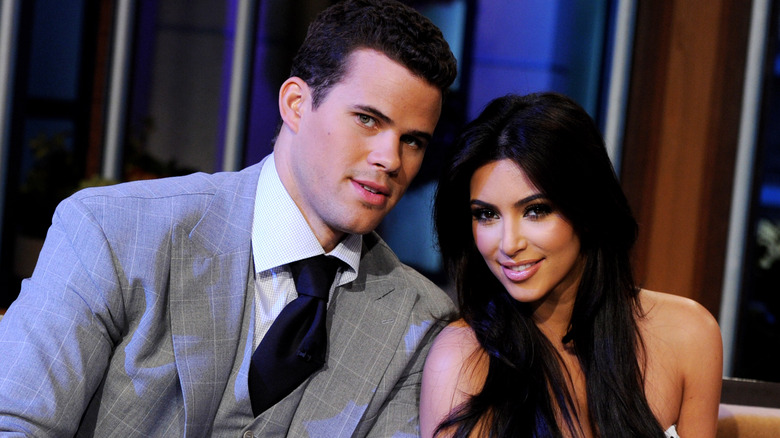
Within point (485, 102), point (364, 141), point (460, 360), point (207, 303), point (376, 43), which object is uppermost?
point (485, 102)

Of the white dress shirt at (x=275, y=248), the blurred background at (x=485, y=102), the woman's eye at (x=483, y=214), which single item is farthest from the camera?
the blurred background at (x=485, y=102)

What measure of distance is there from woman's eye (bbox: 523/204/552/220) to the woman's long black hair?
27mm

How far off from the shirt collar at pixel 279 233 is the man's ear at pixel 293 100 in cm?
12

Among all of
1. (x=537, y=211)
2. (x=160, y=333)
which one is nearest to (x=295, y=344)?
(x=160, y=333)

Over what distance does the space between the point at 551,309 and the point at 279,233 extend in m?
0.70

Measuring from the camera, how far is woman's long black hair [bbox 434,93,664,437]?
5.81 ft

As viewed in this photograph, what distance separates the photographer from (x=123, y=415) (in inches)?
61.7

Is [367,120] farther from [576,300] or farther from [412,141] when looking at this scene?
[576,300]

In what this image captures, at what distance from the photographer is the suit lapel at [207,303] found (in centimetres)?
159

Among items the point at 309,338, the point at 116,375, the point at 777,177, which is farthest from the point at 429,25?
the point at 777,177

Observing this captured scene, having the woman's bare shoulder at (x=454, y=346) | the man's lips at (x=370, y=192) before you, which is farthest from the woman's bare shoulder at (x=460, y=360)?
the man's lips at (x=370, y=192)

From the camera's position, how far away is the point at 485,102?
15.4 feet

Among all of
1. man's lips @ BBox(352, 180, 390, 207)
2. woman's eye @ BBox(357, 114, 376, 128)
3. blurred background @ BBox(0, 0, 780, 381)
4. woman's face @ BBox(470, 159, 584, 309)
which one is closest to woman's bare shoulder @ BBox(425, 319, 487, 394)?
woman's face @ BBox(470, 159, 584, 309)

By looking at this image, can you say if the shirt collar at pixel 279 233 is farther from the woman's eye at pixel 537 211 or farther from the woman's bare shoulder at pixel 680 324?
the woman's bare shoulder at pixel 680 324
